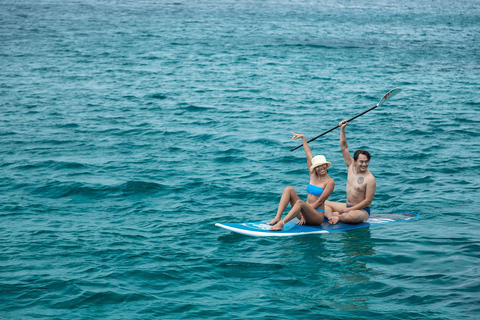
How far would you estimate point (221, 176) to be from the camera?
1533cm

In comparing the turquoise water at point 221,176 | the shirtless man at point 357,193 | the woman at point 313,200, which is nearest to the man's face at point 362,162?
the shirtless man at point 357,193

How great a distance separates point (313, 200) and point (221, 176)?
441 centimetres

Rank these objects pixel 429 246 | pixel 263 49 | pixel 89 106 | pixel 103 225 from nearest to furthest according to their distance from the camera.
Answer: pixel 429 246 < pixel 103 225 < pixel 89 106 < pixel 263 49

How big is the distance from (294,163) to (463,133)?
620 cm

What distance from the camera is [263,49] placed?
3612 centimetres

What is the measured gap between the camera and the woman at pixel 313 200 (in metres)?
10.9

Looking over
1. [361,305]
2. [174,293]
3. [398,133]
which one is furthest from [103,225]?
[398,133]

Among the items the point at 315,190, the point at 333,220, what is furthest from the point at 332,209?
the point at 315,190

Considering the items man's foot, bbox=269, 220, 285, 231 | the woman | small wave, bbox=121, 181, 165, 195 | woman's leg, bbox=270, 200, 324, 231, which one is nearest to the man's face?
the woman

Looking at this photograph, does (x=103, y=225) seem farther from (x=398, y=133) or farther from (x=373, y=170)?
(x=398, y=133)

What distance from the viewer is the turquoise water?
30.6 ft

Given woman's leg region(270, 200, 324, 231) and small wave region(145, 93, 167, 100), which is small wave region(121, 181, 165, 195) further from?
small wave region(145, 93, 167, 100)

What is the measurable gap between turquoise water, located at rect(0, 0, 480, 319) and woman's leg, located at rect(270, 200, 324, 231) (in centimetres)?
35

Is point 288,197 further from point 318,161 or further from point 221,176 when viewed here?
point 221,176
